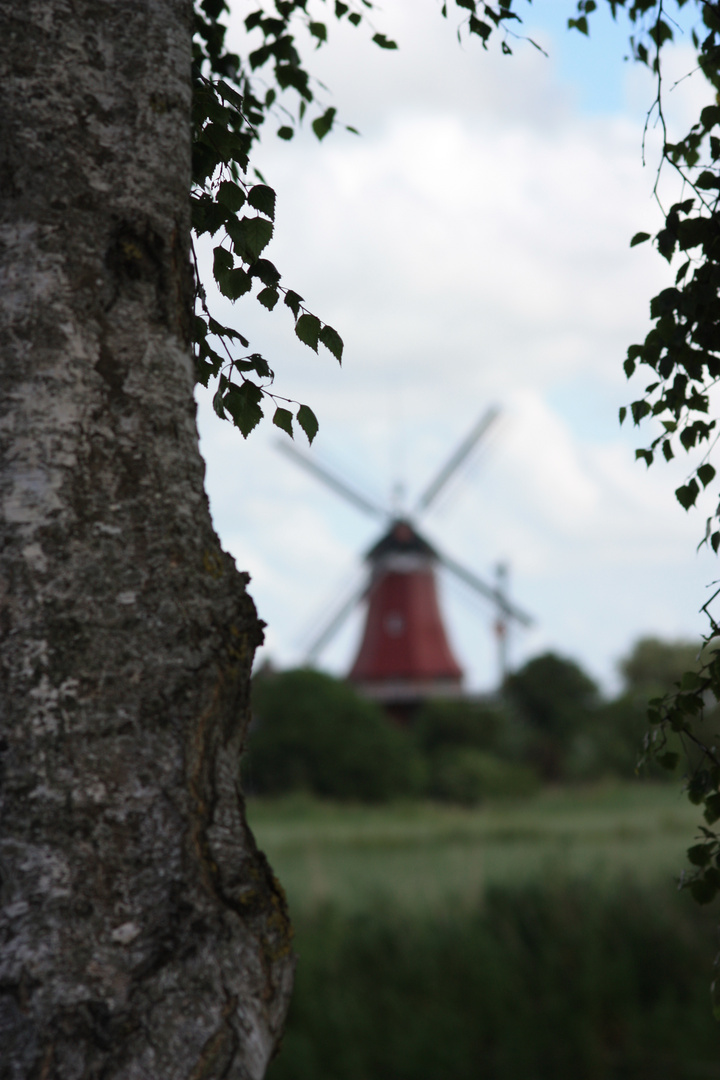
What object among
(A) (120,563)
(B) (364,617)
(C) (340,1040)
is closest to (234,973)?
(A) (120,563)

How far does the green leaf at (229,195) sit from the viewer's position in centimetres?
230

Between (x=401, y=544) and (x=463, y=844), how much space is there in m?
18.3

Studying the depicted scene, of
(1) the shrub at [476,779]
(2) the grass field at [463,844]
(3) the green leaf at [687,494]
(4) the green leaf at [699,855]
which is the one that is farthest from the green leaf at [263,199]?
(1) the shrub at [476,779]

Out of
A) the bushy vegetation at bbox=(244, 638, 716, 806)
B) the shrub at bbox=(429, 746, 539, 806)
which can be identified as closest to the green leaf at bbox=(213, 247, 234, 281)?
the bushy vegetation at bbox=(244, 638, 716, 806)

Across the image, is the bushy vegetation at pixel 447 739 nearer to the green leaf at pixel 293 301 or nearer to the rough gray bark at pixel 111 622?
the green leaf at pixel 293 301

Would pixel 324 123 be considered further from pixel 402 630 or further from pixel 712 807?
pixel 402 630

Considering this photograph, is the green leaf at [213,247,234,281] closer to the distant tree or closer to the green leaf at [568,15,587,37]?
the green leaf at [568,15,587,37]

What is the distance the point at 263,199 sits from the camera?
7.55 feet

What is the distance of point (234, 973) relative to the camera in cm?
184

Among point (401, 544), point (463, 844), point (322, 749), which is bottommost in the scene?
point (463, 844)

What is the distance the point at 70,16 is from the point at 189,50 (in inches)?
10.0

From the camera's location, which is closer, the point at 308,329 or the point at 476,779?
the point at 308,329

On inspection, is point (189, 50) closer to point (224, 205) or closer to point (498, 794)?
point (224, 205)

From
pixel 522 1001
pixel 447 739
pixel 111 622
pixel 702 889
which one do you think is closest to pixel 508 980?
pixel 522 1001
